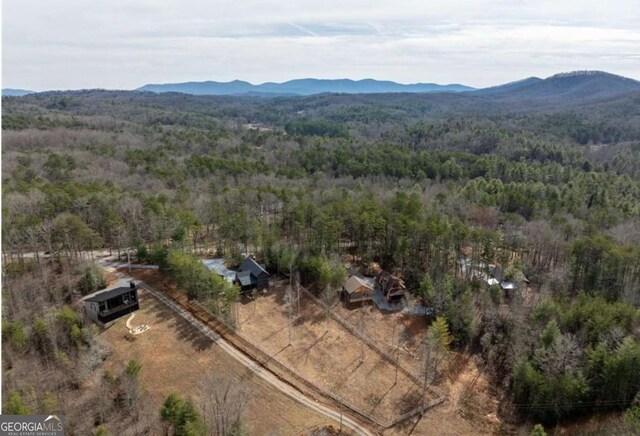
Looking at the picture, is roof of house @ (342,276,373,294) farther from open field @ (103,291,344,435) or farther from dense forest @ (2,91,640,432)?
open field @ (103,291,344,435)

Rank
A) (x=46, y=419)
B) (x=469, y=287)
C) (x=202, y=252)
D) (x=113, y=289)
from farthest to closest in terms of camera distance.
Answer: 1. (x=202, y=252)
2. (x=469, y=287)
3. (x=113, y=289)
4. (x=46, y=419)

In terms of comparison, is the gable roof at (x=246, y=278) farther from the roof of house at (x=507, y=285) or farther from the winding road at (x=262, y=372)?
the roof of house at (x=507, y=285)

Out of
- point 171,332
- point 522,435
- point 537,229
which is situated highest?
point 537,229

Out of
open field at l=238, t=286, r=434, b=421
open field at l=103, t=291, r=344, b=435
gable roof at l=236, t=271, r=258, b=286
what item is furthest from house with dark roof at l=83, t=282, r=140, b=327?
open field at l=238, t=286, r=434, b=421

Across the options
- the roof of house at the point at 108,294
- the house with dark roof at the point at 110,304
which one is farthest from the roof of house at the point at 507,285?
the roof of house at the point at 108,294

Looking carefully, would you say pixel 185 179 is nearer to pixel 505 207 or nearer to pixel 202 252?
pixel 202 252

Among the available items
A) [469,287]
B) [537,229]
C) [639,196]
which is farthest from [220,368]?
[639,196]

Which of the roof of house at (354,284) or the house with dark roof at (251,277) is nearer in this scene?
the roof of house at (354,284)
